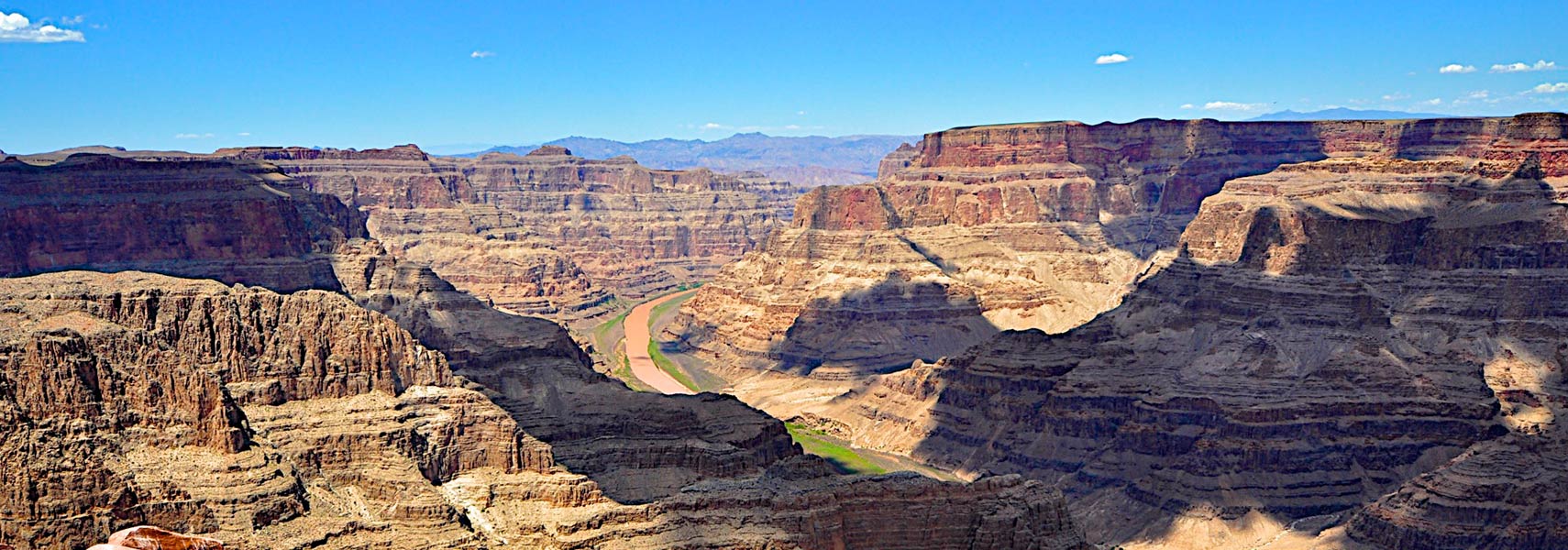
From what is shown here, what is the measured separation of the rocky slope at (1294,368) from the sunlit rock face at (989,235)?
81.6ft

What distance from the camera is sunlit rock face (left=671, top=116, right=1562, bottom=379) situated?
15562cm

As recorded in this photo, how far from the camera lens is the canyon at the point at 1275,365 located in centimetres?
9494

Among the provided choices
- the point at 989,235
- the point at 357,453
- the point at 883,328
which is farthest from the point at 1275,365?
the point at 989,235

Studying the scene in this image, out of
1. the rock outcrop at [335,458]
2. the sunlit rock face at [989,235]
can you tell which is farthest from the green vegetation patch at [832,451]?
the rock outcrop at [335,458]

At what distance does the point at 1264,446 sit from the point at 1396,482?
25.2 feet

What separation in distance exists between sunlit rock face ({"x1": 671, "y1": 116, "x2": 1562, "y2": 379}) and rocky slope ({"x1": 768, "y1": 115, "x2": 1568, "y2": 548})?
81.6 ft

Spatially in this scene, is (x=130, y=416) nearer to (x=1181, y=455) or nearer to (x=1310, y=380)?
(x=1181, y=455)

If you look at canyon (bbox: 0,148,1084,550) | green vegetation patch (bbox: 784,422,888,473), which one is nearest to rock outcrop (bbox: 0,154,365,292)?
canyon (bbox: 0,148,1084,550)

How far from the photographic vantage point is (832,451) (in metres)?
118

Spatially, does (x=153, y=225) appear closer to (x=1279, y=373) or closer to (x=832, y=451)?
(x=832, y=451)

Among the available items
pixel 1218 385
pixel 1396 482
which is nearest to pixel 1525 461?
pixel 1396 482

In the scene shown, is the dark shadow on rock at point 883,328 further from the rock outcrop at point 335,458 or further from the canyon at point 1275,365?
the rock outcrop at point 335,458

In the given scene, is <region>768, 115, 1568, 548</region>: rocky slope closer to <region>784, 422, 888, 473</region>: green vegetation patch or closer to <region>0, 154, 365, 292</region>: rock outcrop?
<region>784, 422, 888, 473</region>: green vegetation patch

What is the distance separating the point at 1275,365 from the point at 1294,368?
1129mm
